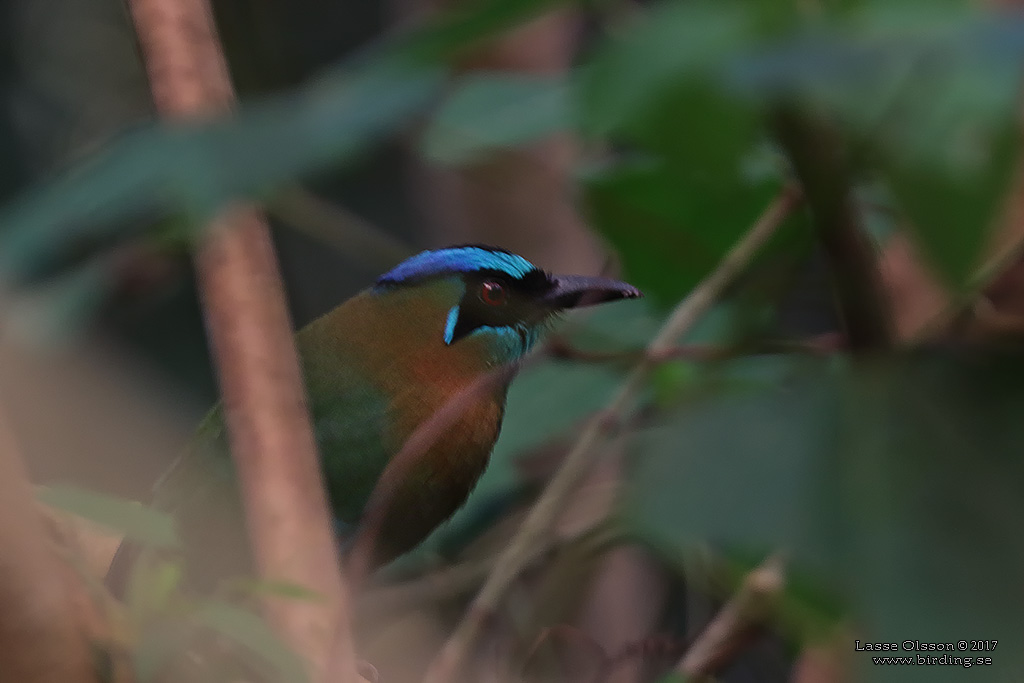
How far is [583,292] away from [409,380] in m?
0.34

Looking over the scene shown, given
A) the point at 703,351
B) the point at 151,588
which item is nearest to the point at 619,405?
the point at 703,351

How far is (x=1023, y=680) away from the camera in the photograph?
0.92 m

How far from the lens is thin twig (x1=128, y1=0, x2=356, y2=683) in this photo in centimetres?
105

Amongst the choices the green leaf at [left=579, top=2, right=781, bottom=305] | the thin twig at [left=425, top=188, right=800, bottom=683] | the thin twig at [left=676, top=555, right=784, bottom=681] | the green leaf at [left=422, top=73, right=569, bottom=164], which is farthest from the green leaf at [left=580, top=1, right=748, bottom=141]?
the green leaf at [left=422, top=73, right=569, bottom=164]

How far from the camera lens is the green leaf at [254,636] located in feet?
2.75

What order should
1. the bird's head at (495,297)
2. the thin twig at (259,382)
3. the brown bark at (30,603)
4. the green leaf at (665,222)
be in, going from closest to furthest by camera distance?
the brown bark at (30,603) < the thin twig at (259,382) < the green leaf at (665,222) < the bird's head at (495,297)

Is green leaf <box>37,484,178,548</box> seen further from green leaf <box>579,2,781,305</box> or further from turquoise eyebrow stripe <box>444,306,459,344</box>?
turquoise eyebrow stripe <box>444,306,459,344</box>

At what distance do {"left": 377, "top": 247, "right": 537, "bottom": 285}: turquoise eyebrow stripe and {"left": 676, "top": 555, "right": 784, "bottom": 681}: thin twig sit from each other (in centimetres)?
74

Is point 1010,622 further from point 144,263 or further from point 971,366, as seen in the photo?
point 144,263

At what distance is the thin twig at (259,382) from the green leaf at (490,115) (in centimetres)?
47

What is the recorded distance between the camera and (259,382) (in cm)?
121

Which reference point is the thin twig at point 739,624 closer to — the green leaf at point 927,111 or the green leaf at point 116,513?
the green leaf at point 927,111

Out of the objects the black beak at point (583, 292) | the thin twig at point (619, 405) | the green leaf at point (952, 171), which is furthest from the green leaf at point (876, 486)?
the black beak at point (583, 292)

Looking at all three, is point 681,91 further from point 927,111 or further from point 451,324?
point 451,324
